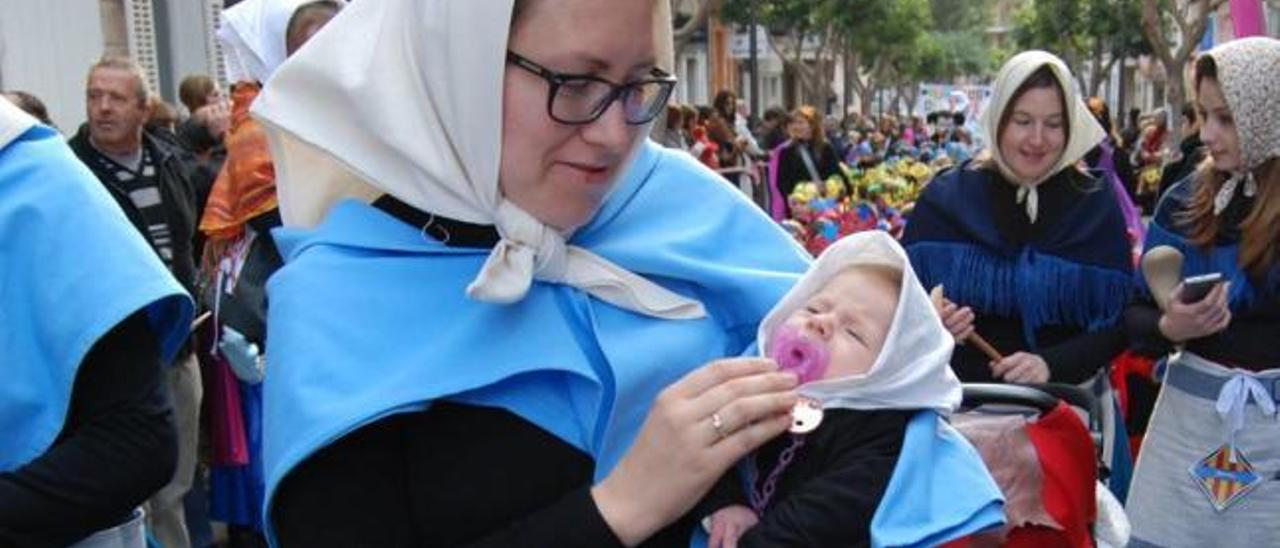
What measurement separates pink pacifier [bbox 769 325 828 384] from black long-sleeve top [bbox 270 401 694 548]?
0.30 meters

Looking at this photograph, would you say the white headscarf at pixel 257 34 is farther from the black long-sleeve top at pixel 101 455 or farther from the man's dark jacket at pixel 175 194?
the man's dark jacket at pixel 175 194

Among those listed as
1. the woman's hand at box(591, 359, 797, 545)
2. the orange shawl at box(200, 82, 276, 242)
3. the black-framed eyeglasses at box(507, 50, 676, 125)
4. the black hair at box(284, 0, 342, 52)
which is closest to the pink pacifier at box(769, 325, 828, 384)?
the woman's hand at box(591, 359, 797, 545)

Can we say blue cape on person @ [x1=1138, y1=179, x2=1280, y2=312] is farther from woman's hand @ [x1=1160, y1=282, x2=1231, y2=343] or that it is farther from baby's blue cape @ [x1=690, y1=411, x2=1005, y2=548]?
baby's blue cape @ [x1=690, y1=411, x2=1005, y2=548]

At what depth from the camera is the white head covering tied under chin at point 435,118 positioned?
1517mm

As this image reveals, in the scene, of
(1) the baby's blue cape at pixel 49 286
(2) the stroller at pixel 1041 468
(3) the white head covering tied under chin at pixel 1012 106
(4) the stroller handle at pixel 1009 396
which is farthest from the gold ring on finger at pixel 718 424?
(3) the white head covering tied under chin at pixel 1012 106

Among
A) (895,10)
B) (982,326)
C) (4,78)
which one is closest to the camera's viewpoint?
(982,326)

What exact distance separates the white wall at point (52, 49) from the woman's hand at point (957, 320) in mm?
8712

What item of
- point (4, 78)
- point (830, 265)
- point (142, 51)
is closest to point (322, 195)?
point (830, 265)

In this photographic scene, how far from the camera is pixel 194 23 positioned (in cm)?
1302

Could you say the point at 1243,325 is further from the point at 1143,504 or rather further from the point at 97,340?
the point at 97,340

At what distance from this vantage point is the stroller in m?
2.61

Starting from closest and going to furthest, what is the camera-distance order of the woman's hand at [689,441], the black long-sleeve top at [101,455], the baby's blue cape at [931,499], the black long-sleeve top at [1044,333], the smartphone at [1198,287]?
1. the woman's hand at [689,441]
2. the baby's blue cape at [931,499]
3. the black long-sleeve top at [101,455]
4. the smartphone at [1198,287]
5. the black long-sleeve top at [1044,333]

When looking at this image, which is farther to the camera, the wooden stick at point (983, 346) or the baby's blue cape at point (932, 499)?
the wooden stick at point (983, 346)

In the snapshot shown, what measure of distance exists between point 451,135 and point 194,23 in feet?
40.4
